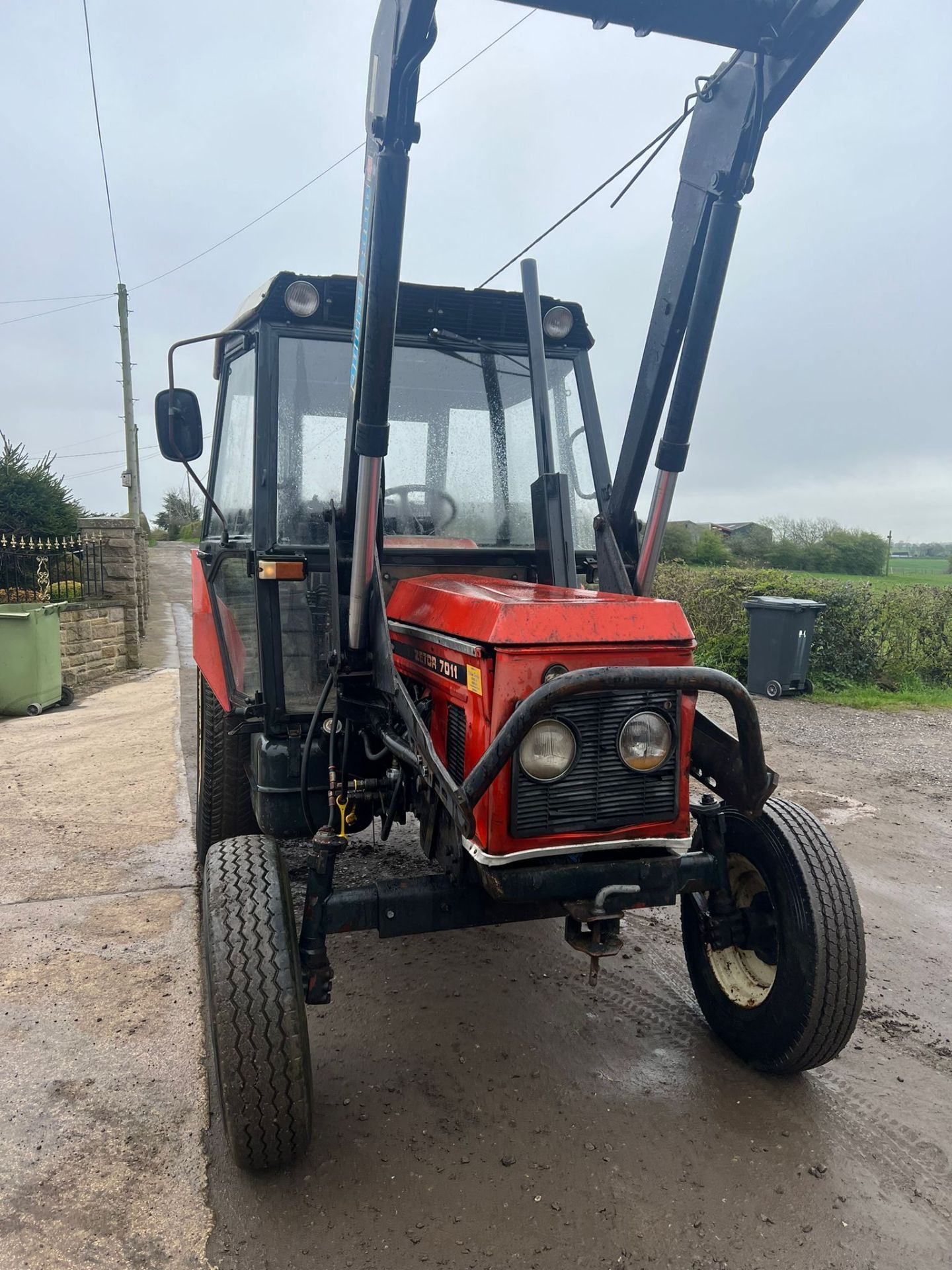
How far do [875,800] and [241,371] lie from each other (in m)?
4.91

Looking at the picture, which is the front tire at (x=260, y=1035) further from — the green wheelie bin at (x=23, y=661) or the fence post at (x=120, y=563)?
the fence post at (x=120, y=563)

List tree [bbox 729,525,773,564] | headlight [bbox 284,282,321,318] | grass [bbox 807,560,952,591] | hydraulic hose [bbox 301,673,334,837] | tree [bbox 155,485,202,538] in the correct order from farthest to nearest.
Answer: tree [bbox 155,485,202,538], tree [bbox 729,525,773,564], grass [bbox 807,560,952,591], headlight [bbox 284,282,321,318], hydraulic hose [bbox 301,673,334,837]

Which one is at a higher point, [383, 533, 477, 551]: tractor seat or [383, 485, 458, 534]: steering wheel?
[383, 485, 458, 534]: steering wheel

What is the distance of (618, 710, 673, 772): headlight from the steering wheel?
53.1 inches

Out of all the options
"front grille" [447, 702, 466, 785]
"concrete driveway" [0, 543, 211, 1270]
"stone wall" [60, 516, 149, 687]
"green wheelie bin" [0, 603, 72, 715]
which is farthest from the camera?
"stone wall" [60, 516, 149, 687]

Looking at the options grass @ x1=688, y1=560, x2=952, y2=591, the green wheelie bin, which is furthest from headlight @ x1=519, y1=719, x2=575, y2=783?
grass @ x1=688, y1=560, x2=952, y2=591

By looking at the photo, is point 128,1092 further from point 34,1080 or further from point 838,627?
point 838,627

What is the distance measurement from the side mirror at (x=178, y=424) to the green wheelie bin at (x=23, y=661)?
5.64 m

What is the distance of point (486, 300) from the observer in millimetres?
3473

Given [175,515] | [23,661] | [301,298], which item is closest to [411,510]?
[301,298]

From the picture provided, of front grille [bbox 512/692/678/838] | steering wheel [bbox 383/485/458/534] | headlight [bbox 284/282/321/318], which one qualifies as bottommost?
front grille [bbox 512/692/678/838]

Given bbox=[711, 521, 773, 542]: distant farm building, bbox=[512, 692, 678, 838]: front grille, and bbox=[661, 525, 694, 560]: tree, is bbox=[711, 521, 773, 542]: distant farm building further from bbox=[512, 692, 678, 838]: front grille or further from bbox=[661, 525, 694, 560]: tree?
bbox=[512, 692, 678, 838]: front grille

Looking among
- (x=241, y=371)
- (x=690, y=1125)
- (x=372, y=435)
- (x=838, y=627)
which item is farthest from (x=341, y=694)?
(x=838, y=627)

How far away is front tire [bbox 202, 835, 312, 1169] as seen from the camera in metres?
2.22
